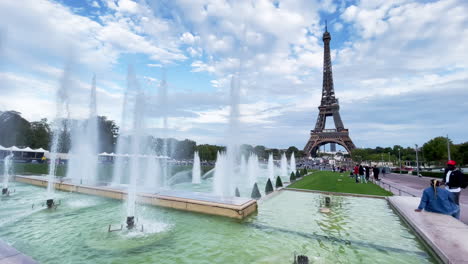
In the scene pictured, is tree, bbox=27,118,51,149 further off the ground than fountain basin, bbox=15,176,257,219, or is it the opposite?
tree, bbox=27,118,51,149

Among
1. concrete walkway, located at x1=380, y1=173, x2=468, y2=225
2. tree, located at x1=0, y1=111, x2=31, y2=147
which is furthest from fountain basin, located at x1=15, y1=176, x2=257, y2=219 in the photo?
tree, located at x1=0, y1=111, x2=31, y2=147

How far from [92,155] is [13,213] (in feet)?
40.4

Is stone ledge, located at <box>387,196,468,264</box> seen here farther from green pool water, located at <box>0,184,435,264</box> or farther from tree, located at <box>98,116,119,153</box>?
tree, located at <box>98,116,119,153</box>

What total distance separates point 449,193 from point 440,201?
1.18 feet

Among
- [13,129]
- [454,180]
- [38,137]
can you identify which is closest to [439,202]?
[454,180]

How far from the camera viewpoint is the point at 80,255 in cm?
484

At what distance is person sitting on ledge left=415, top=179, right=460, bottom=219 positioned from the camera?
695 cm

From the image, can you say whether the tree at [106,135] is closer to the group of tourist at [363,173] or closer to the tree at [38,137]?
the tree at [38,137]

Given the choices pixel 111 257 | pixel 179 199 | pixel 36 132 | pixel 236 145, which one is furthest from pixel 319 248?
pixel 36 132

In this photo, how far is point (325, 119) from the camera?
242ft

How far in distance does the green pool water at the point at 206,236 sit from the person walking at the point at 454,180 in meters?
1.92

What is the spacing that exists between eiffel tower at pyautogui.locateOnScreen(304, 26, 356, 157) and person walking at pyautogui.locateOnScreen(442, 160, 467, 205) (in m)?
61.4

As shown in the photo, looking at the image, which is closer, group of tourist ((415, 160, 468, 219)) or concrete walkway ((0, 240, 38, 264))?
concrete walkway ((0, 240, 38, 264))

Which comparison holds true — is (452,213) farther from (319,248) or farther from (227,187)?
(227,187)
